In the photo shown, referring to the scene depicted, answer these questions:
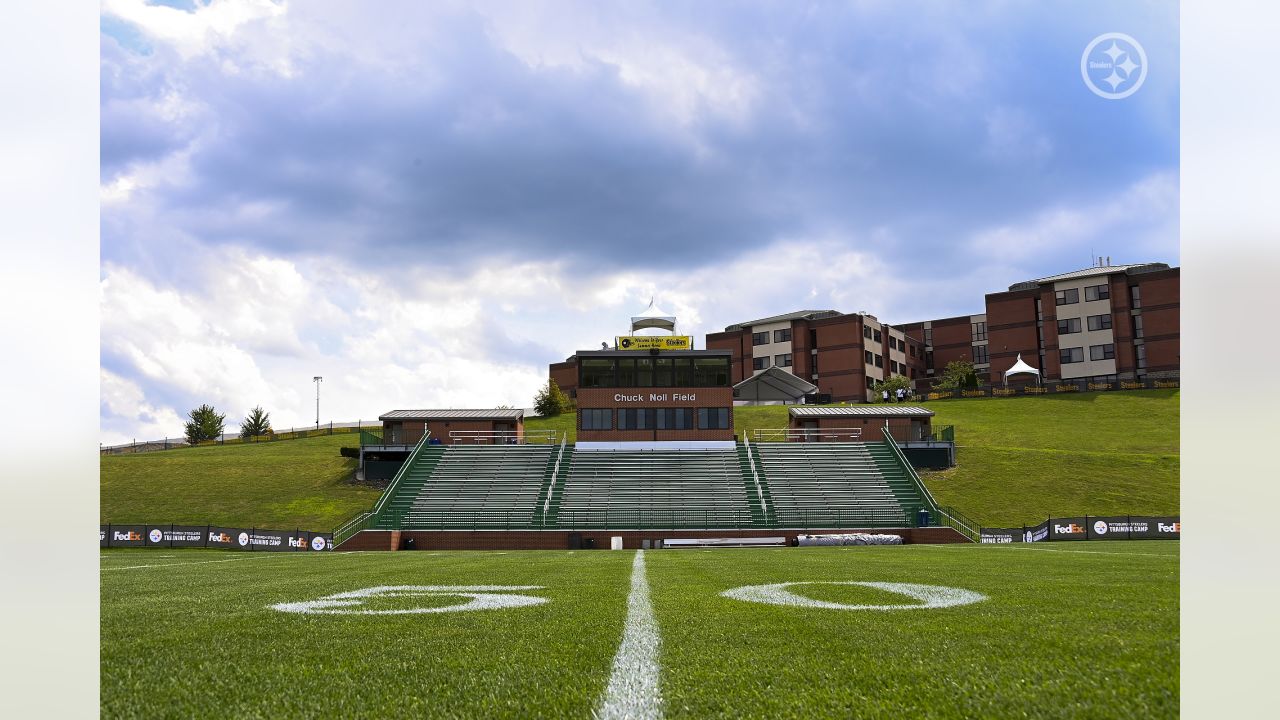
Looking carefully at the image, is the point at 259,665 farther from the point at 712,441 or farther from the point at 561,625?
the point at 712,441

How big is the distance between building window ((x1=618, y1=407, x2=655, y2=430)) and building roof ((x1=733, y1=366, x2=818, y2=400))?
3589 centimetres

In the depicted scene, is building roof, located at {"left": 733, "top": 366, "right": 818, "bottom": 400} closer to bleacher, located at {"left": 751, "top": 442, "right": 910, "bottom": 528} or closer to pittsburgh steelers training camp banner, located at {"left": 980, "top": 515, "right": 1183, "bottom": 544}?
bleacher, located at {"left": 751, "top": 442, "right": 910, "bottom": 528}

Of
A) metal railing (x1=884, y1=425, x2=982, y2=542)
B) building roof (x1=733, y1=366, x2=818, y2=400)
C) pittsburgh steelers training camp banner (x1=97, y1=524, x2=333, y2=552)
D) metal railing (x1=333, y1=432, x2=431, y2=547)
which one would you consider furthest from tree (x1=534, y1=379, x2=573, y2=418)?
pittsburgh steelers training camp banner (x1=97, y1=524, x2=333, y2=552)

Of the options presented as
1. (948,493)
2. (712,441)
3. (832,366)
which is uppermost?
(832,366)

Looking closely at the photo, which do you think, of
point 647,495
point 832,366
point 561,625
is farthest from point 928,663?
point 832,366

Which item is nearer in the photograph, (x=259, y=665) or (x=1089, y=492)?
(x=259, y=665)

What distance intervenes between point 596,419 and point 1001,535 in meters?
23.2

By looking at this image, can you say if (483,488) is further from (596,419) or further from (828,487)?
(828,487)

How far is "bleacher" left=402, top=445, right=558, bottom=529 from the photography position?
37594 millimetres

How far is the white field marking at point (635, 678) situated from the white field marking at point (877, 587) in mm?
1697

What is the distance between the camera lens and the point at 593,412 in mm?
46469

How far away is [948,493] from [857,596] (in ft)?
124

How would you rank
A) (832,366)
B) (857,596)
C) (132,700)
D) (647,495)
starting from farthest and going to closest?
1. (832,366)
2. (647,495)
3. (857,596)
4. (132,700)

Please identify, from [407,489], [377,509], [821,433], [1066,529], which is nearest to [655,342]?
[821,433]
